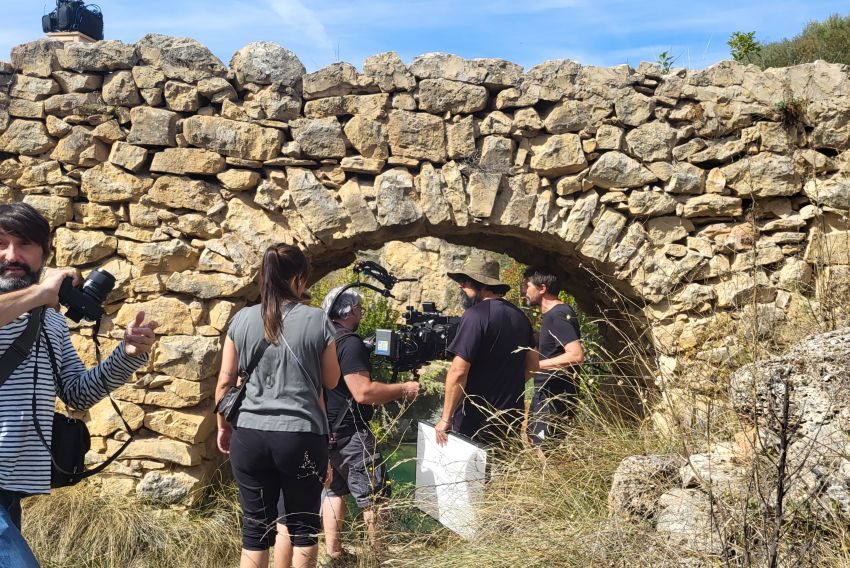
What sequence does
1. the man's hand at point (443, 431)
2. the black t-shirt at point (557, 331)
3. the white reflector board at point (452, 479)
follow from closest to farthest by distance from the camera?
the white reflector board at point (452, 479), the man's hand at point (443, 431), the black t-shirt at point (557, 331)

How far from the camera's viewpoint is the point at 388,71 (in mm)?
4934

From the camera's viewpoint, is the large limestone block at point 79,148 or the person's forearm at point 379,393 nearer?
the person's forearm at point 379,393

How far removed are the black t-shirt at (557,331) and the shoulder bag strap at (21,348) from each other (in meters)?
2.82

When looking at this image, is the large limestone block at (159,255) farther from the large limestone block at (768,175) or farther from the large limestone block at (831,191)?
the large limestone block at (831,191)

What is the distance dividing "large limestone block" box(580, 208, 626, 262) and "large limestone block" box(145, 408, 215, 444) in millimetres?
2616

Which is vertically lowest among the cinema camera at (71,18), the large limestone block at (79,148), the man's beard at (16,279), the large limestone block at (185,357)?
the large limestone block at (185,357)

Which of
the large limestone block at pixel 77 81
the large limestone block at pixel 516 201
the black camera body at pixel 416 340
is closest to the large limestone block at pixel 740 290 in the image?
the large limestone block at pixel 516 201

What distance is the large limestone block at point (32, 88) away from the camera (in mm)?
4988

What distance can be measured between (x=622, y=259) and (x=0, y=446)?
3729 mm

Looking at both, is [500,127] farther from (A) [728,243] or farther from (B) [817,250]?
(B) [817,250]

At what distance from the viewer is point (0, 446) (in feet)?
7.23

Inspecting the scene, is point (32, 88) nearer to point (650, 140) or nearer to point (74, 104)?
point (74, 104)

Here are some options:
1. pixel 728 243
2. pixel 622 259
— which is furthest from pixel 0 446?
pixel 728 243

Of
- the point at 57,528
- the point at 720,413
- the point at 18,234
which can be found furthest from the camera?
the point at 57,528
